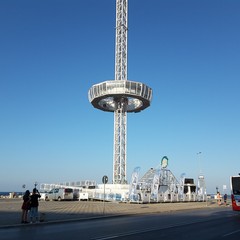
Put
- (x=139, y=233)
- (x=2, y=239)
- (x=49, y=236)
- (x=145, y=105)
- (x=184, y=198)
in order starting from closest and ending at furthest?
(x=2, y=239) < (x=49, y=236) < (x=139, y=233) < (x=184, y=198) < (x=145, y=105)

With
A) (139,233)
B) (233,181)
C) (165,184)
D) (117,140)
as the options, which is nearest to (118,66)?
(117,140)

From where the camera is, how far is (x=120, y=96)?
81.3m

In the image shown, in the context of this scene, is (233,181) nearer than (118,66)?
Yes

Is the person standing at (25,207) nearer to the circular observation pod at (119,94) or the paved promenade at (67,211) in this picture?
the paved promenade at (67,211)

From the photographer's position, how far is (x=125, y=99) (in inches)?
3346

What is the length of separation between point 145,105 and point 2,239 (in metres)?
74.4

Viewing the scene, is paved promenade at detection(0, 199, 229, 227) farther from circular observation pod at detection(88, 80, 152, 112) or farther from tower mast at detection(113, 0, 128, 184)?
tower mast at detection(113, 0, 128, 184)

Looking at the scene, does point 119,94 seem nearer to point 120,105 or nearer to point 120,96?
point 120,96

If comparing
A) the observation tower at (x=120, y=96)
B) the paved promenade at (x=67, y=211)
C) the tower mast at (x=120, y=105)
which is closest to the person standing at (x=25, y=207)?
the paved promenade at (x=67, y=211)

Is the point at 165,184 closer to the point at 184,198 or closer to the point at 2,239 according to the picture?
the point at 184,198

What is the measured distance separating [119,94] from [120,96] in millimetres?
2463

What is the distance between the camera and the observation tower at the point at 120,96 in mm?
79438

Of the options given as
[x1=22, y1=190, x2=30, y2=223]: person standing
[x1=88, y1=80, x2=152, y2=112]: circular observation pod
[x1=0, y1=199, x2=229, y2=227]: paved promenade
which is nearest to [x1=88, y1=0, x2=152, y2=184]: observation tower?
[x1=88, y1=80, x2=152, y2=112]: circular observation pod

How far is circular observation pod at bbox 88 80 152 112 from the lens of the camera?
259ft
